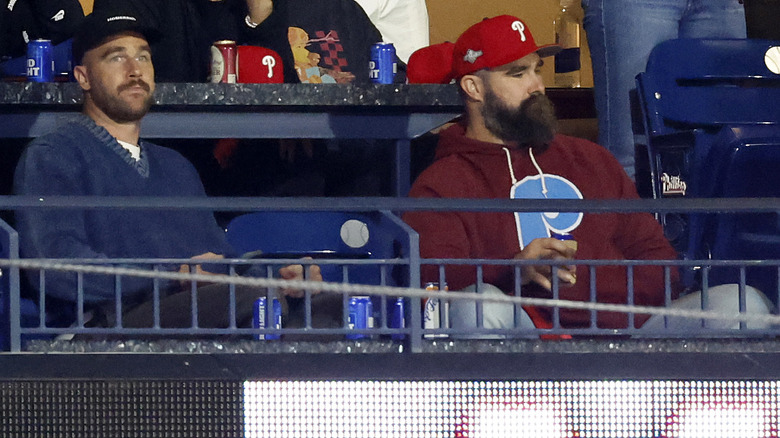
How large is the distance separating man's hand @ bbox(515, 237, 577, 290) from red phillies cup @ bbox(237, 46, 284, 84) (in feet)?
4.17

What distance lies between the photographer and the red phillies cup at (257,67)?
3.44 m

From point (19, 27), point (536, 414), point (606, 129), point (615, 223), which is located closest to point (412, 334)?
point (536, 414)

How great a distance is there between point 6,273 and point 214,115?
1397 millimetres

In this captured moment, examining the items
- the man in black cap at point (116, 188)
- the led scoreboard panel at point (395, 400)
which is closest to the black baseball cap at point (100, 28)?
the man in black cap at point (116, 188)

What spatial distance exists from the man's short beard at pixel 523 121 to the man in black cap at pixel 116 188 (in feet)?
2.74

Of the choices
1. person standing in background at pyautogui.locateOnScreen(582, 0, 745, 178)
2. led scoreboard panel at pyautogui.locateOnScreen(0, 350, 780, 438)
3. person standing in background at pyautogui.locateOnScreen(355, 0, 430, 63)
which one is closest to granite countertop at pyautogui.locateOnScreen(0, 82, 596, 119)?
person standing in background at pyautogui.locateOnScreen(582, 0, 745, 178)

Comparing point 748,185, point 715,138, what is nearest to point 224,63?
point 715,138

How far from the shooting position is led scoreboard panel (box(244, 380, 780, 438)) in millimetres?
1585

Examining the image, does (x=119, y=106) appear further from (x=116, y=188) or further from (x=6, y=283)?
(x=6, y=283)

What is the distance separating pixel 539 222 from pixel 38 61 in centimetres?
144

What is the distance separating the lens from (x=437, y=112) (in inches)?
131

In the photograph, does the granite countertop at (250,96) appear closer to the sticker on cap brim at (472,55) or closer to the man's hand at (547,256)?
the sticker on cap brim at (472,55)

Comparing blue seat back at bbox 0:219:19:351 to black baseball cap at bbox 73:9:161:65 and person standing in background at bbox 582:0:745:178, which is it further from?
person standing in background at bbox 582:0:745:178

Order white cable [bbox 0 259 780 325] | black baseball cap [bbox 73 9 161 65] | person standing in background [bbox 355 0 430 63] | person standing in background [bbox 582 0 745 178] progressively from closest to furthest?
1. white cable [bbox 0 259 780 325]
2. black baseball cap [bbox 73 9 161 65]
3. person standing in background [bbox 582 0 745 178]
4. person standing in background [bbox 355 0 430 63]
